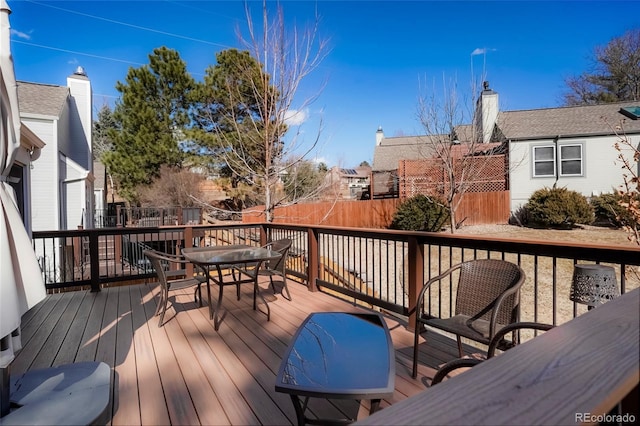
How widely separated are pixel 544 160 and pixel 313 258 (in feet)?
42.0

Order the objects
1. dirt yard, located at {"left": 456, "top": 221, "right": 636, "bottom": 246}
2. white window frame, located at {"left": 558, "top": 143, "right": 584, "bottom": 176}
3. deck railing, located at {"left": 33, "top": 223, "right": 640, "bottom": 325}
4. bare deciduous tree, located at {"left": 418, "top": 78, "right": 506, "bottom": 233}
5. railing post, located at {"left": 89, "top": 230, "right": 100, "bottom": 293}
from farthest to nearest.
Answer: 1. white window frame, located at {"left": 558, "top": 143, "right": 584, "bottom": 176}
2. bare deciduous tree, located at {"left": 418, "top": 78, "right": 506, "bottom": 233}
3. dirt yard, located at {"left": 456, "top": 221, "right": 636, "bottom": 246}
4. railing post, located at {"left": 89, "top": 230, "right": 100, "bottom": 293}
5. deck railing, located at {"left": 33, "top": 223, "right": 640, "bottom": 325}

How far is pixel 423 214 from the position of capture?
11984 millimetres

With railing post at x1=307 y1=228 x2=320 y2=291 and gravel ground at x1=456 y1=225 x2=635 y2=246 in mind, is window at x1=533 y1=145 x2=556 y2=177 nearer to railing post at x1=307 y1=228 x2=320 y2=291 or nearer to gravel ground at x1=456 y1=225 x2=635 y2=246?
gravel ground at x1=456 y1=225 x2=635 y2=246

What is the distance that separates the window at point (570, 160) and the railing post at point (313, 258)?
42.1ft

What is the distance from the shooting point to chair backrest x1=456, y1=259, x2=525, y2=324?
2232 mm

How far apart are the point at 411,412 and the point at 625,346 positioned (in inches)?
18.2

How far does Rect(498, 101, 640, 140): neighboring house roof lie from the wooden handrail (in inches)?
587

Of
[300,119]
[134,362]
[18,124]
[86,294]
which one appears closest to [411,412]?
[18,124]

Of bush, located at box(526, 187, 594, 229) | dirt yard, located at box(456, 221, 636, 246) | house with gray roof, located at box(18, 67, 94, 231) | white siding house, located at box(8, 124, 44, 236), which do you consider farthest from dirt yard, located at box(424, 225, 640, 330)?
house with gray roof, located at box(18, 67, 94, 231)

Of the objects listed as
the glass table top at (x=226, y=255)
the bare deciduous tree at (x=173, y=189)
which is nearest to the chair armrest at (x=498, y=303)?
the glass table top at (x=226, y=255)

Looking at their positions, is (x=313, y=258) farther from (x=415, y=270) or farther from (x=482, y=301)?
(x=482, y=301)

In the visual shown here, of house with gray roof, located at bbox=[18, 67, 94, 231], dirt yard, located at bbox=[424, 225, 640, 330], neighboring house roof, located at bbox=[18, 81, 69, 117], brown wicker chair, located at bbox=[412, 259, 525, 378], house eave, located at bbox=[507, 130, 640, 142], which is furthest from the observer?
house eave, located at bbox=[507, 130, 640, 142]

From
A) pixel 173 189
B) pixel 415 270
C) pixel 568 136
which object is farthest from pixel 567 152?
pixel 173 189

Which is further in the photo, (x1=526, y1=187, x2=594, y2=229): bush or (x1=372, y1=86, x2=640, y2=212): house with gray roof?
(x1=372, y1=86, x2=640, y2=212): house with gray roof
